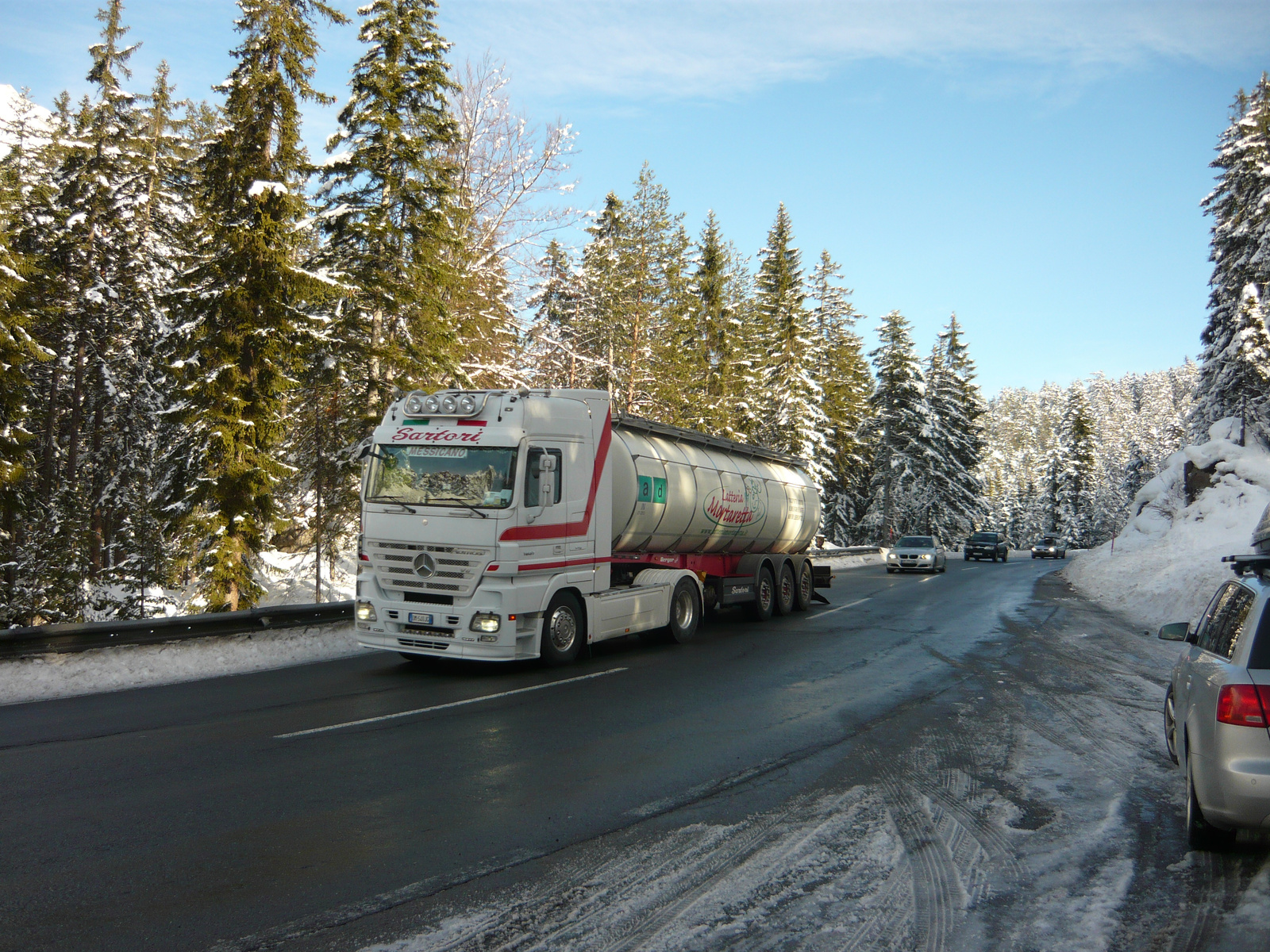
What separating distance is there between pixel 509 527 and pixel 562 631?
75.7 inches

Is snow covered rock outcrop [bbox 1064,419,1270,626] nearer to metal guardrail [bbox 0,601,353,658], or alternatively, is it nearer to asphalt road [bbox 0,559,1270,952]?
asphalt road [bbox 0,559,1270,952]

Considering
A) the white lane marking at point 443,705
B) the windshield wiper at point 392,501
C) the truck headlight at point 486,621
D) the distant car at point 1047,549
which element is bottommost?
the distant car at point 1047,549

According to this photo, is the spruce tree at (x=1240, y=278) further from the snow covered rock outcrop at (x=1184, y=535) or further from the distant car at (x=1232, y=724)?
the distant car at (x=1232, y=724)

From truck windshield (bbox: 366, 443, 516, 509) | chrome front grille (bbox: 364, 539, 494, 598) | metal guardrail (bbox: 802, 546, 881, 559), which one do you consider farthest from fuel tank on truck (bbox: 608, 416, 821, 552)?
metal guardrail (bbox: 802, 546, 881, 559)

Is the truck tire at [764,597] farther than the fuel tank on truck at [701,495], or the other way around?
the truck tire at [764,597]

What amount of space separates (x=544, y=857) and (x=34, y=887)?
258cm

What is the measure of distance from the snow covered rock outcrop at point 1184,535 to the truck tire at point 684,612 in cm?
975

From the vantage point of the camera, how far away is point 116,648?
1123 cm

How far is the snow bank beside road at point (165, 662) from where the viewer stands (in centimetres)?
1022

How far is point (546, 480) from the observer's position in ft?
36.9

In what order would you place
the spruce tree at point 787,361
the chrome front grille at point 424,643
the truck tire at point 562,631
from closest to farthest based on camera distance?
1. the chrome front grille at point 424,643
2. the truck tire at point 562,631
3. the spruce tree at point 787,361

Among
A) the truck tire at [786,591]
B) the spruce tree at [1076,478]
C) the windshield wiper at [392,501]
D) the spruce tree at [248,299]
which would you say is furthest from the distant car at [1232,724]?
the spruce tree at [1076,478]

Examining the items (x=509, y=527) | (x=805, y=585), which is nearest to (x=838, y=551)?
(x=805, y=585)

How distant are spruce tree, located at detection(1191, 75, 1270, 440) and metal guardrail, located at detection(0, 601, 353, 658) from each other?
36237 millimetres
